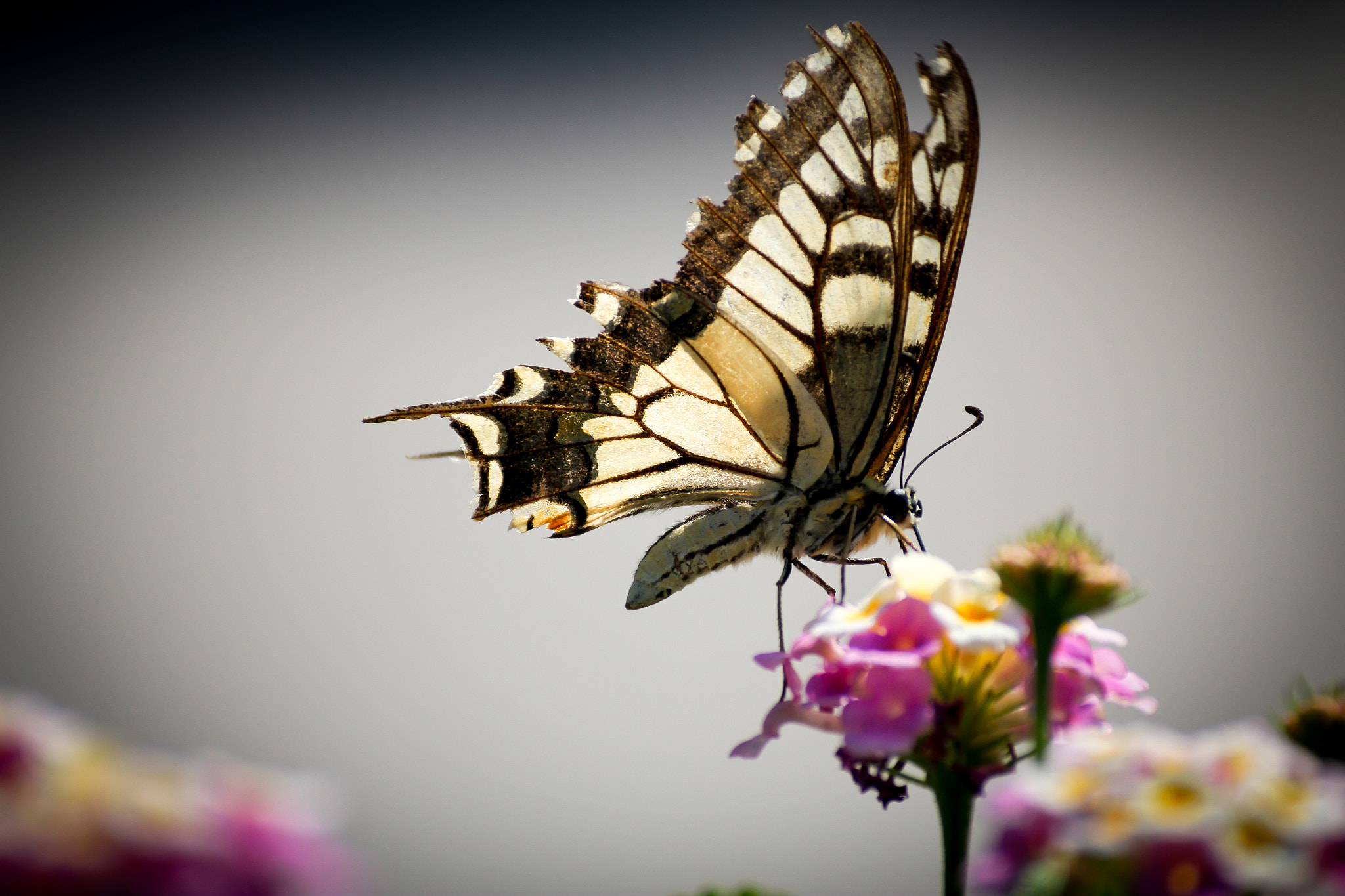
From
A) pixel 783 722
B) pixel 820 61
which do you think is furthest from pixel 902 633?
pixel 820 61

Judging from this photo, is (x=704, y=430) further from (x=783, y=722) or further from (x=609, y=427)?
(x=783, y=722)

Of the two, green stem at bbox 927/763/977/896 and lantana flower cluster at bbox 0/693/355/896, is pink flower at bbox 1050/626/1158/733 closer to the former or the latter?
green stem at bbox 927/763/977/896

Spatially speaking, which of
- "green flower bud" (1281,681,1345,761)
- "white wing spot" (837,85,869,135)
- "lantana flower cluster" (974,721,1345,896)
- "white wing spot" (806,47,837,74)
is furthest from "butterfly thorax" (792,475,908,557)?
"lantana flower cluster" (974,721,1345,896)

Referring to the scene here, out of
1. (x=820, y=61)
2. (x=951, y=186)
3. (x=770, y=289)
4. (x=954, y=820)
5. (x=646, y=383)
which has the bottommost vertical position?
(x=954, y=820)


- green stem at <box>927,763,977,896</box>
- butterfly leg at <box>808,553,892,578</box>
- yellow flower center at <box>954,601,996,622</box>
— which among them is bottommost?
green stem at <box>927,763,977,896</box>

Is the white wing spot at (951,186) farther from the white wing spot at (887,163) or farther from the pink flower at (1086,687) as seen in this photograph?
the pink flower at (1086,687)

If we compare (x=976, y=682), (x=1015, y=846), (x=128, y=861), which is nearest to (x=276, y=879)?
(x=128, y=861)
